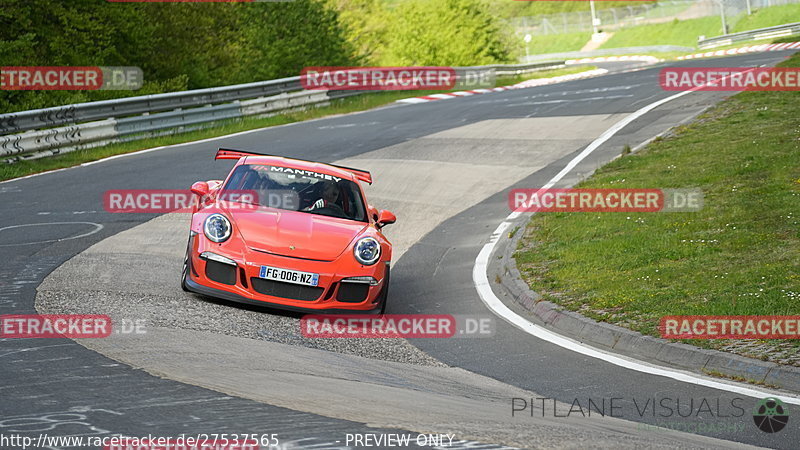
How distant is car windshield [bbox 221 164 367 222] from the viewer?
10.2 meters

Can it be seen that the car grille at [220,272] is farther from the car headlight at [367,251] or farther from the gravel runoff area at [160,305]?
the car headlight at [367,251]

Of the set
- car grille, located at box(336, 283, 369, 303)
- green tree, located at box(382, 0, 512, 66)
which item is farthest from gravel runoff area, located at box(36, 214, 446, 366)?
green tree, located at box(382, 0, 512, 66)

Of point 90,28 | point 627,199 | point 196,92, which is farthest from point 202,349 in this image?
point 90,28

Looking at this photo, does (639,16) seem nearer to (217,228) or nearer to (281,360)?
(217,228)

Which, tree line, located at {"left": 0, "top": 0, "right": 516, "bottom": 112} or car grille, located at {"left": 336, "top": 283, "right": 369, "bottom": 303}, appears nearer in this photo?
car grille, located at {"left": 336, "top": 283, "right": 369, "bottom": 303}

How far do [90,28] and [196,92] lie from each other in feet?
14.5

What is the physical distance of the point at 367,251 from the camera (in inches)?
374

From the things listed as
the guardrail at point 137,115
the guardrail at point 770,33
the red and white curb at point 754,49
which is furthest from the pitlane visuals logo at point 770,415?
the guardrail at point 770,33

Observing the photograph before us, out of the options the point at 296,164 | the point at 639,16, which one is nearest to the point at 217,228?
the point at 296,164

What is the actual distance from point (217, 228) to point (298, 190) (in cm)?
129

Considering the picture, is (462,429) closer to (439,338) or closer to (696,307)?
(439,338)

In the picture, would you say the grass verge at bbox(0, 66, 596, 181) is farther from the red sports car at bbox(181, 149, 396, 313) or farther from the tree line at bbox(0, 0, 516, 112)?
the red sports car at bbox(181, 149, 396, 313)

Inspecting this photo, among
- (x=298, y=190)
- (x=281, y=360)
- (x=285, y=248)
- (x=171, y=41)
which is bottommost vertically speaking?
(x=281, y=360)

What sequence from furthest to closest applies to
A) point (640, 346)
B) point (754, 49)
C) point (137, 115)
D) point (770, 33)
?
point (770, 33), point (754, 49), point (137, 115), point (640, 346)
